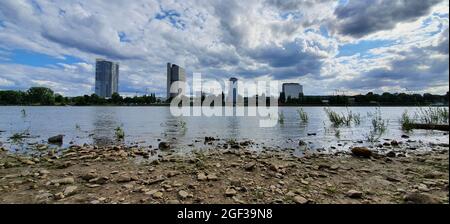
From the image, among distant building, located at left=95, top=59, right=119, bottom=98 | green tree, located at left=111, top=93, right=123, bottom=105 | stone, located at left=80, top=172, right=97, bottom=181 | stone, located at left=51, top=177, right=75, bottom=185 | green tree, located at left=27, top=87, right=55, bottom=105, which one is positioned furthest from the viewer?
green tree, located at left=111, top=93, right=123, bottom=105

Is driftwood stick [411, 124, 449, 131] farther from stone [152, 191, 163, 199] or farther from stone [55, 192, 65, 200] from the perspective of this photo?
stone [55, 192, 65, 200]

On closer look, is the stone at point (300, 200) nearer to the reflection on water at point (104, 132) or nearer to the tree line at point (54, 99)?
the reflection on water at point (104, 132)

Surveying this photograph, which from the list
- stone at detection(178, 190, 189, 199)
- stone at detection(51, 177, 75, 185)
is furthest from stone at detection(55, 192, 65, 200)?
stone at detection(178, 190, 189, 199)

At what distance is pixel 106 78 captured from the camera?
111 metres

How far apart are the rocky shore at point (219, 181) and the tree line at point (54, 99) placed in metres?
135

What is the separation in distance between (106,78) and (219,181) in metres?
120

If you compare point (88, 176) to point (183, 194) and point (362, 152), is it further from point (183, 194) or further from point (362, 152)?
point (362, 152)

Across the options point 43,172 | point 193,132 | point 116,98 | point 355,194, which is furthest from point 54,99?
point 355,194

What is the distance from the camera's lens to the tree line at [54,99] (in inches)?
4587

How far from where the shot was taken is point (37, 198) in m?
4.38

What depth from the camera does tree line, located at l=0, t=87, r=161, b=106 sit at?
382 feet

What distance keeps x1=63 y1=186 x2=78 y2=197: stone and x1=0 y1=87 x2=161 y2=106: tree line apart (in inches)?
5377
